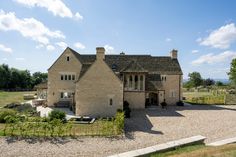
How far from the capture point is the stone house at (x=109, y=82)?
3152 centimetres

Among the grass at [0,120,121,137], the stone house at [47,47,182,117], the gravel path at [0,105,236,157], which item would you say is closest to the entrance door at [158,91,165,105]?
the stone house at [47,47,182,117]

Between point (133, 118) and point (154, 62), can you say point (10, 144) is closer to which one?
point (133, 118)

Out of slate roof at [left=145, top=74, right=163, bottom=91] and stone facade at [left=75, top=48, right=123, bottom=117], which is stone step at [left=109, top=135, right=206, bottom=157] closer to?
stone facade at [left=75, top=48, right=123, bottom=117]

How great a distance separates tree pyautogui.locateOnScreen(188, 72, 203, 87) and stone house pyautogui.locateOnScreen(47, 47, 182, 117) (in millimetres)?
68082

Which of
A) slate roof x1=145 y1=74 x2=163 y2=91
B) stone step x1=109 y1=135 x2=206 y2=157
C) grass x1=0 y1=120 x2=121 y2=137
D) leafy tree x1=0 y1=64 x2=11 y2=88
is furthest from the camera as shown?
leafy tree x1=0 y1=64 x2=11 y2=88

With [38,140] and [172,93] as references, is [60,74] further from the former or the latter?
[38,140]

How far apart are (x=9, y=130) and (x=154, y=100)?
26.6m

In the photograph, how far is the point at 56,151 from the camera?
17.1 m

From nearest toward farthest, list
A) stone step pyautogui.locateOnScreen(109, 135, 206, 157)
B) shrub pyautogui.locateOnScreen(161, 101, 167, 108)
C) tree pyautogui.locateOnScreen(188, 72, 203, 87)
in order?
stone step pyautogui.locateOnScreen(109, 135, 206, 157)
shrub pyautogui.locateOnScreen(161, 101, 167, 108)
tree pyautogui.locateOnScreen(188, 72, 203, 87)

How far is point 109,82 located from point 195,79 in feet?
293

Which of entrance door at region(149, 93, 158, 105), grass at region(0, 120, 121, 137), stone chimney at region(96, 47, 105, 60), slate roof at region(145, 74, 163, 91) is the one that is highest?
stone chimney at region(96, 47, 105, 60)

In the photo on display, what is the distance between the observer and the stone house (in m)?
31.5

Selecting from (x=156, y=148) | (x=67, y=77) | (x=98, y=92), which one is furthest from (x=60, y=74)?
(x=156, y=148)

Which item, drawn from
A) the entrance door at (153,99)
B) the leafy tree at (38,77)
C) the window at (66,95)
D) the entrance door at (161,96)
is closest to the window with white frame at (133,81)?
the entrance door at (153,99)
